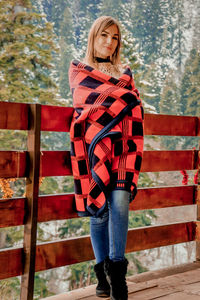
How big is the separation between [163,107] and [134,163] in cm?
2104

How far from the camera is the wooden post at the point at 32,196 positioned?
215 centimetres

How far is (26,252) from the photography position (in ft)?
7.16

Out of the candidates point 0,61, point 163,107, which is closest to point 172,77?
point 163,107

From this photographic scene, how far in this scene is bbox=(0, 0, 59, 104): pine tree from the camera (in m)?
12.8

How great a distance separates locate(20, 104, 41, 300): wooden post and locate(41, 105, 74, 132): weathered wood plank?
75mm

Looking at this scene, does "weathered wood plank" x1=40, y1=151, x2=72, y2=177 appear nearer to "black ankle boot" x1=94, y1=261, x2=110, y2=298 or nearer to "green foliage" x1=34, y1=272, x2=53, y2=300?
"black ankle boot" x1=94, y1=261, x2=110, y2=298

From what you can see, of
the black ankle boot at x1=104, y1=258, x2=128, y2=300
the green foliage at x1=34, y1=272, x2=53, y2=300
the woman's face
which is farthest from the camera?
the green foliage at x1=34, y1=272, x2=53, y2=300

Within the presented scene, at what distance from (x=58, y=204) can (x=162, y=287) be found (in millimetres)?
717

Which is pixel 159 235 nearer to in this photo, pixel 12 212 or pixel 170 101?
pixel 12 212

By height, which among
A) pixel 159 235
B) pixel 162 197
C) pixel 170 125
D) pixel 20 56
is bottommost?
pixel 159 235

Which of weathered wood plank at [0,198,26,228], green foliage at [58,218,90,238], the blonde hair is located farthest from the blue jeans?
green foliage at [58,218,90,238]

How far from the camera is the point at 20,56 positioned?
13188 millimetres

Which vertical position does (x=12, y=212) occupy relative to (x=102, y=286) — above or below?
above

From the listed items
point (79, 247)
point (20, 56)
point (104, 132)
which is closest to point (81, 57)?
point (20, 56)
